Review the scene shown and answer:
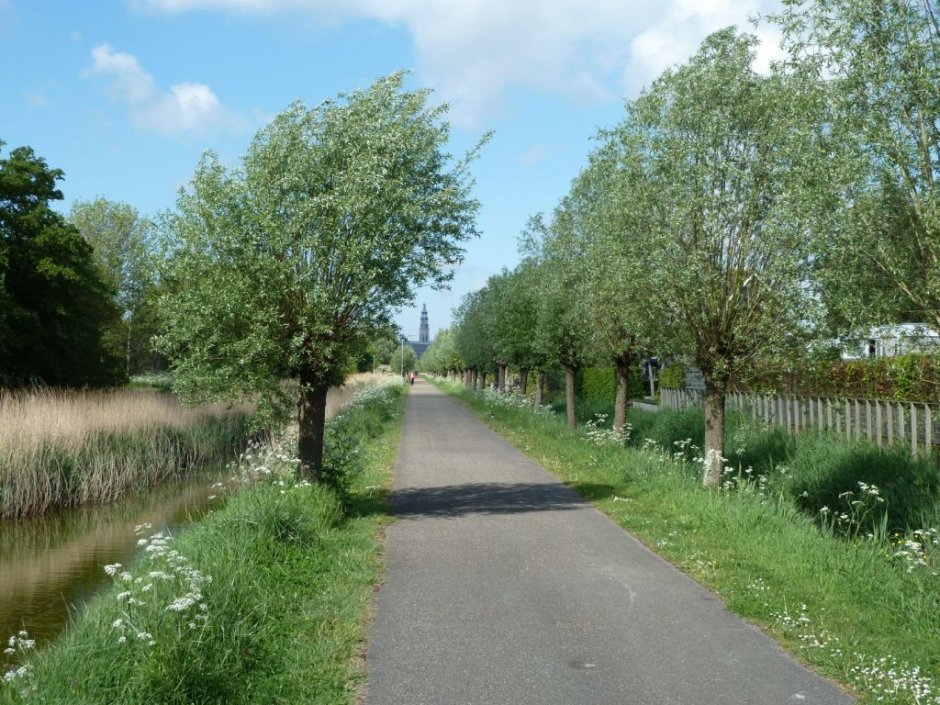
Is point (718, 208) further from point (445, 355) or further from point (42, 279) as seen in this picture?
point (445, 355)

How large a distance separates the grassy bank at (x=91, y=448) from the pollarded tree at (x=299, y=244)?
2.24m

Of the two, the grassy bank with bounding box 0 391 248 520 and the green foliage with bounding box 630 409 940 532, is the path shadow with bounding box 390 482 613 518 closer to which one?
the green foliage with bounding box 630 409 940 532

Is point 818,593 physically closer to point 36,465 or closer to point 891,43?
point 891,43

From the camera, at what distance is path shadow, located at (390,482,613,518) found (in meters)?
13.1

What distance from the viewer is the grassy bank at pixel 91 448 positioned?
15352mm

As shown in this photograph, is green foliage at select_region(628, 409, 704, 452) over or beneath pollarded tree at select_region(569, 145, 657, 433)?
beneath

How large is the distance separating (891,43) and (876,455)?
7.30 metres

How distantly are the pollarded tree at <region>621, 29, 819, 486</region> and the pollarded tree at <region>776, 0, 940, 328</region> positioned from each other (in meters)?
2.74

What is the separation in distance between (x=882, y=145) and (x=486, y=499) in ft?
25.2

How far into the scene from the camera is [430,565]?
9281mm

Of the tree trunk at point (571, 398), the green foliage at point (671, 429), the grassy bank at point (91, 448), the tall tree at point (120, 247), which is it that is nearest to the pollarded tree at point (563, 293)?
the tree trunk at point (571, 398)

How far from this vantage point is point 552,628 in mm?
6949

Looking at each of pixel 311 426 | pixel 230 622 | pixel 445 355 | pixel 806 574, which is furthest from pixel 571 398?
pixel 445 355

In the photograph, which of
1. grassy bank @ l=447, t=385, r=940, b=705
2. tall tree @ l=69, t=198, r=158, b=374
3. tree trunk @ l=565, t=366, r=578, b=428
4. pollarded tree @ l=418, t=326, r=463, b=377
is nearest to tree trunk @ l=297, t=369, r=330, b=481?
grassy bank @ l=447, t=385, r=940, b=705
